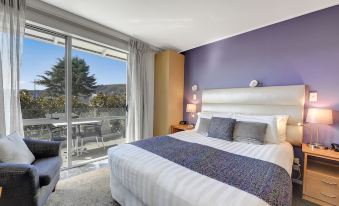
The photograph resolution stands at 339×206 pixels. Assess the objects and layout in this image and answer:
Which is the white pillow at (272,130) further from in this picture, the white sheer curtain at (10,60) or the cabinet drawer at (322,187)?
the white sheer curtain at (10,60)

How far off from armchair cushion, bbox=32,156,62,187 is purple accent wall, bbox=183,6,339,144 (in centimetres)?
313

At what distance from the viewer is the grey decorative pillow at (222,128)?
2598 millimetres

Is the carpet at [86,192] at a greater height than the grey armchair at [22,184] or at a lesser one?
lesser

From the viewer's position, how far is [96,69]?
348cm

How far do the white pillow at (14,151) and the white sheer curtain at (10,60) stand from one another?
0.39m

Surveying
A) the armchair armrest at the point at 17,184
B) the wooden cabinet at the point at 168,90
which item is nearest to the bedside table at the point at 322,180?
the wooden cabinet at the point at 168,90

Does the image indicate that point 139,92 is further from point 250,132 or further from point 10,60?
point 250,132

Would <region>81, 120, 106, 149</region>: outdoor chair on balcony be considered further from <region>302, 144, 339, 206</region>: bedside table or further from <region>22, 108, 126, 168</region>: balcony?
<region>302, 144, 339, 206</region>: bedside table

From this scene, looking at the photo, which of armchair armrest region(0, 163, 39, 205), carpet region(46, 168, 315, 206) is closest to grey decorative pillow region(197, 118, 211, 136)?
carpet region(46, 168, 315, 206)

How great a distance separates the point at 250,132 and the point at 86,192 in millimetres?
2449

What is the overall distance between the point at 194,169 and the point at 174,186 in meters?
0.31

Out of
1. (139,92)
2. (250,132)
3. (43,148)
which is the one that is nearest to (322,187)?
(250,132)

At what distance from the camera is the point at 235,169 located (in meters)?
1.51

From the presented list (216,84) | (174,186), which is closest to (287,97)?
(216,84)
